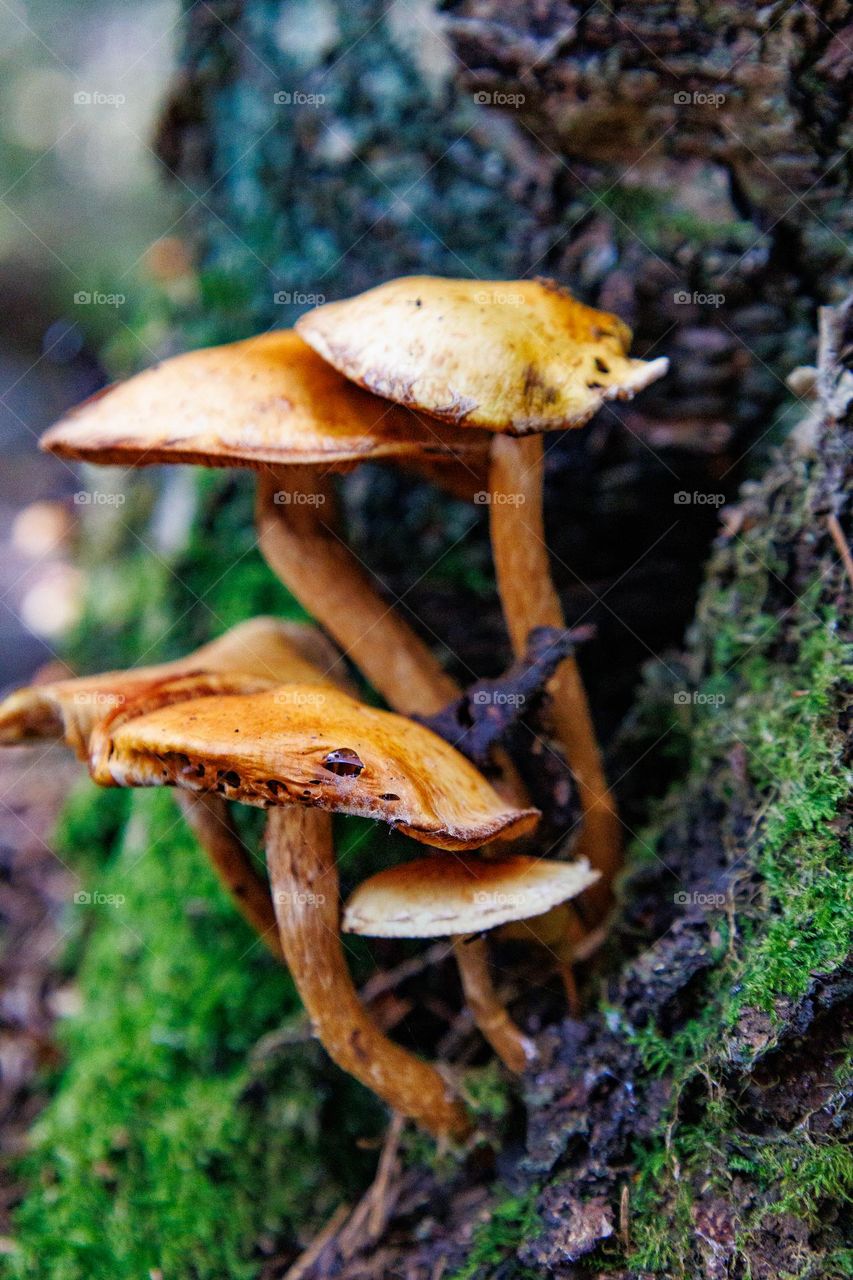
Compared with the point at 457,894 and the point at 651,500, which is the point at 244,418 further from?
the point at 651,500

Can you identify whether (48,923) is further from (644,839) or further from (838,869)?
(838,869)

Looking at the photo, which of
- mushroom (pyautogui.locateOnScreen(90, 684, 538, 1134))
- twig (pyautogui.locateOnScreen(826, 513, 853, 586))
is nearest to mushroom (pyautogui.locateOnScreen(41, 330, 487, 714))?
mushroom (pyautogui.locateOnScreen(90, 684, 538, 1134))

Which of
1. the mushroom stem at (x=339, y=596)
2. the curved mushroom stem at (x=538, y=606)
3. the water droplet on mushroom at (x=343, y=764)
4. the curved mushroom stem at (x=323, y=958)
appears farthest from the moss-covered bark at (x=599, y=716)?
the water droplet on mushroom at (x=343, y=764)

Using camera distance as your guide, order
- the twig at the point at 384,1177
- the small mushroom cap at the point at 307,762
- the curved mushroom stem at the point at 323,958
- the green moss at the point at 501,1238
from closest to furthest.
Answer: the small mushroom cap at the point at 307,762 < the green moss at the point at 501,1238 < the curved mushroom stem at the point at 323,958 < the twig at the point at 384,1177

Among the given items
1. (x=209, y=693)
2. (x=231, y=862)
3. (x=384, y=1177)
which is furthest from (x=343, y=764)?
(x=384, y=1177)

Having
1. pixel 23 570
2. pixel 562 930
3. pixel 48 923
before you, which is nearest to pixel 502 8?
pixel 562 930

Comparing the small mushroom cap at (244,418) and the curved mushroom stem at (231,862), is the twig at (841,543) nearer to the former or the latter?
the small mushroom cap at (244,418)

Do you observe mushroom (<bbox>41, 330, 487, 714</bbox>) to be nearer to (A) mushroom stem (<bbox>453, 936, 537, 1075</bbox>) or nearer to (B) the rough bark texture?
(B) the rough bark texture
